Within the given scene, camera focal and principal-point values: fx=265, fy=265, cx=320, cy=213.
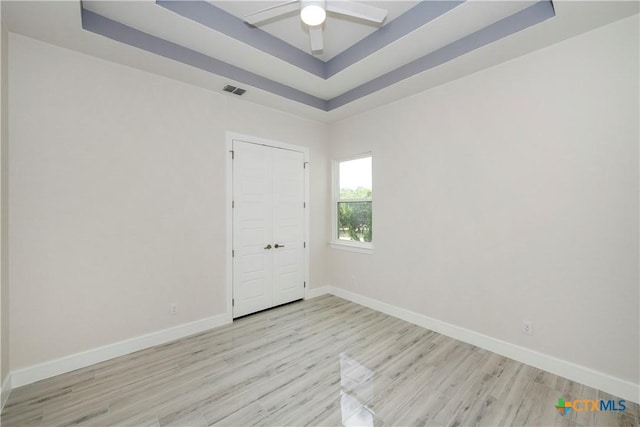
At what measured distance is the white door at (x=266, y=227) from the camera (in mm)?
3475

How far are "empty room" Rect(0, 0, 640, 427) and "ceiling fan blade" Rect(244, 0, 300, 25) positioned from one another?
22 millimetres

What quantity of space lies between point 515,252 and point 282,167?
2972 millimetres

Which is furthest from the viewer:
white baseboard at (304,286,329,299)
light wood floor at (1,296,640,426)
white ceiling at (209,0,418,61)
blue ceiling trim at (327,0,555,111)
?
white baseboard at (304,286,329,299)

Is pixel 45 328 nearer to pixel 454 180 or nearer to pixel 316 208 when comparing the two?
pixel 316 208

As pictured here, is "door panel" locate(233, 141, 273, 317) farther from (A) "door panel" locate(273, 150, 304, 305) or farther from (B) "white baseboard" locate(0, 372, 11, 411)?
(B) "white baseboard" locate(0, 372, 11, 411)

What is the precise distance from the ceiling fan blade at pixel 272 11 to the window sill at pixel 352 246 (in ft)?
9.57

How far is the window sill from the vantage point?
3.91 m

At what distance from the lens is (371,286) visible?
12.6 ft

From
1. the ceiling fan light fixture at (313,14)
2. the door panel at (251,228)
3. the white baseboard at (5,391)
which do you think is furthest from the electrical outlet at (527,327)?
the white baseboard at (5,391)

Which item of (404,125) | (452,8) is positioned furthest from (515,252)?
(452,8)

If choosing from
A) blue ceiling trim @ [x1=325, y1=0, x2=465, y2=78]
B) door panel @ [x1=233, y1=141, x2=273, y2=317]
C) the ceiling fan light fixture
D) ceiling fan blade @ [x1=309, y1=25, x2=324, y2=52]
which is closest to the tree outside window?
door panel @ [x1=233, y1=141, x2=273, y2=317]

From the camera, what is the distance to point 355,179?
4.20m

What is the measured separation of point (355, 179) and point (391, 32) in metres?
2.04

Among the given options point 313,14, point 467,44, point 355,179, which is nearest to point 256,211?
point 355,179
